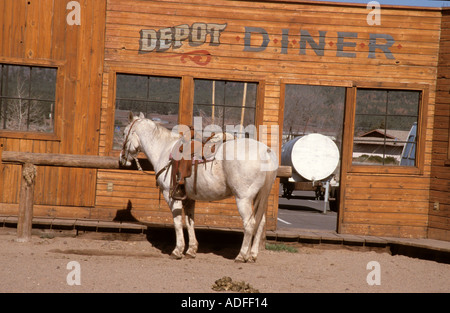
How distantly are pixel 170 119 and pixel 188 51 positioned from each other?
4.31 ft

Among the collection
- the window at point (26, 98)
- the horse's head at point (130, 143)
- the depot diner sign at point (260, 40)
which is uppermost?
the depot diner sign at point (260, 40)

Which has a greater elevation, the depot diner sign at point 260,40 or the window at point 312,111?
the window at point 312,111

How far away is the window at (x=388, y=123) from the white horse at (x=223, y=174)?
3.30 meters

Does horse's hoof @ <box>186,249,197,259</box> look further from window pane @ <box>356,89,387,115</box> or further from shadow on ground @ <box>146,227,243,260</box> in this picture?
window pane @ <box>356,89,387,115</box>

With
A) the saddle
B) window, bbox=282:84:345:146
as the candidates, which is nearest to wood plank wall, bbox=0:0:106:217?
the saddle

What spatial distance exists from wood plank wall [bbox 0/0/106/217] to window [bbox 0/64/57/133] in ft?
0.56

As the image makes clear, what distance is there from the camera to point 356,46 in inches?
402

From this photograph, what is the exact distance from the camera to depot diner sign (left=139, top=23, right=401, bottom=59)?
33.0 feet

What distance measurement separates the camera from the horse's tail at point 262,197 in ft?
25.2

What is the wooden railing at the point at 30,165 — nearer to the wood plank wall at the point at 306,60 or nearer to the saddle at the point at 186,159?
the saddle at the point at 186,159

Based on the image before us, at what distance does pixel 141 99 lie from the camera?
10.1 metres

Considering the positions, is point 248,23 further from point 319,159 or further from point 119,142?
point 319,159

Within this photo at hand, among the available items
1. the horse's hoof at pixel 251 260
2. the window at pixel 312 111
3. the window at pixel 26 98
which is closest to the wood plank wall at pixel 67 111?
the window at pixel 26 98

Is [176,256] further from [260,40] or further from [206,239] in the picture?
[260,40]
